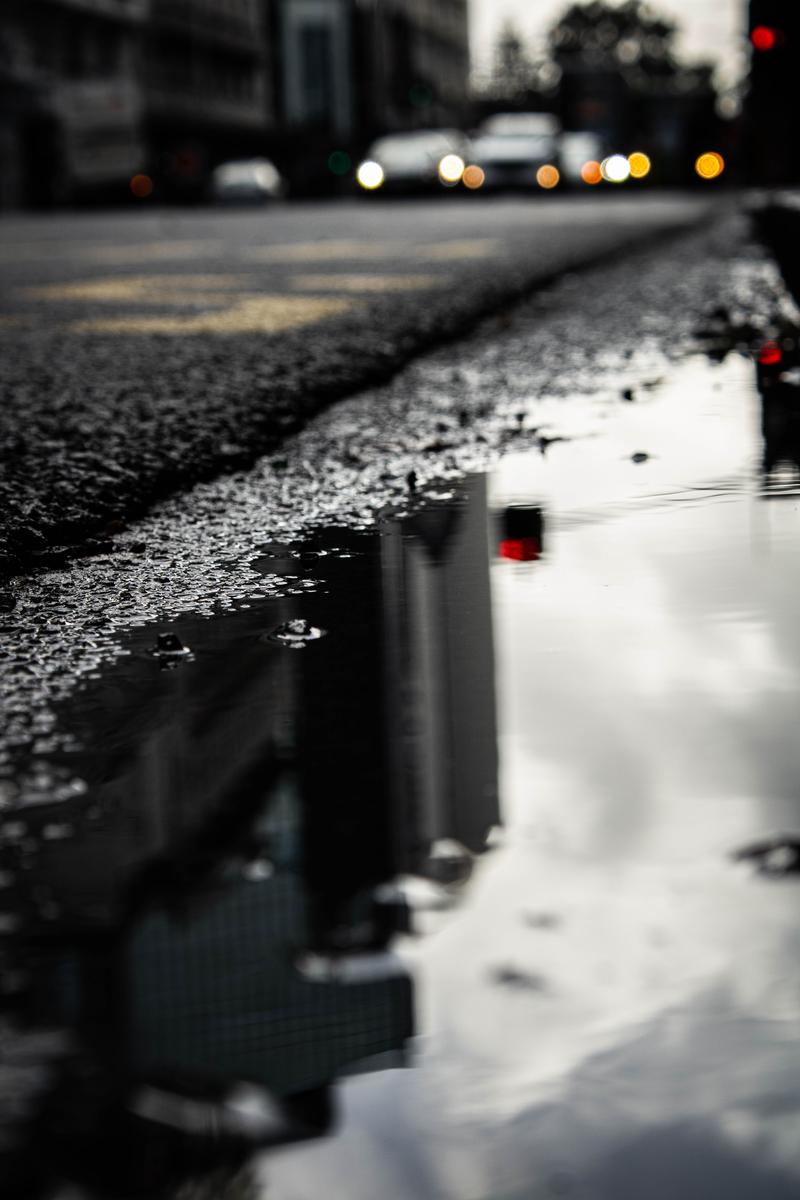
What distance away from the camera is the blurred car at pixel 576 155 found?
39.3m

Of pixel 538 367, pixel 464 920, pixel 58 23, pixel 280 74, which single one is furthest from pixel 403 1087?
pixel 280 74

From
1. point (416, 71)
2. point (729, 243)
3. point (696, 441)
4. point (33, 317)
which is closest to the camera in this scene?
point (696, 441)

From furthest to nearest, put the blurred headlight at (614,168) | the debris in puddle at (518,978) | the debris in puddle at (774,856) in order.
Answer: the blurred headlight at (614,168), the debris in puddle at (774,856), the debris in puddle at (518,978)

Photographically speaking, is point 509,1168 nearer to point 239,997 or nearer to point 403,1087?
point 403,1087

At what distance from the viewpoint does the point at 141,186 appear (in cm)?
4566

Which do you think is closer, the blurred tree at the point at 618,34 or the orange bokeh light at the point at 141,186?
the orange bokeh light at the point at 141,186

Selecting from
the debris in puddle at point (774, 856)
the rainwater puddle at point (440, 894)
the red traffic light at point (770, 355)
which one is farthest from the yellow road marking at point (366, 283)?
the debris in puddle at point (774, 856)

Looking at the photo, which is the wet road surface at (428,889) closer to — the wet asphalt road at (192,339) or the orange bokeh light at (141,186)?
the wet asphalt road at (192,339)

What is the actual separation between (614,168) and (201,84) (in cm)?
2986

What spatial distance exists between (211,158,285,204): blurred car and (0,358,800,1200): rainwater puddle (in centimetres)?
4221

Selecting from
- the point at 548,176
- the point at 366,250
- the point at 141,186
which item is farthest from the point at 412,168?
the point at 366,250

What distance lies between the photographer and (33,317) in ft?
29.6

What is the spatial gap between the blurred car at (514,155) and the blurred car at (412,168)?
502mm

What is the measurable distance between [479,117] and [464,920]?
104204 mm
